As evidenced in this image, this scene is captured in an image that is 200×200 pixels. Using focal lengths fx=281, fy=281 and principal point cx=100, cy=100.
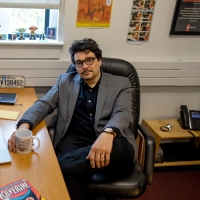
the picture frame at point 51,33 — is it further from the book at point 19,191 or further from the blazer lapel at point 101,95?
the book at point 19,191

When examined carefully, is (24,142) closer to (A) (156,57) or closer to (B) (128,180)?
(B) (128,180)

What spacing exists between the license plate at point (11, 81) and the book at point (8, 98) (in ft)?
0.54

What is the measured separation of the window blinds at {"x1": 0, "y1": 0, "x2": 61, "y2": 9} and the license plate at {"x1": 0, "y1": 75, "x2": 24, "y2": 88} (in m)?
0.49

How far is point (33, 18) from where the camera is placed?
2076 millimetres

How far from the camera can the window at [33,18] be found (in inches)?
76.0

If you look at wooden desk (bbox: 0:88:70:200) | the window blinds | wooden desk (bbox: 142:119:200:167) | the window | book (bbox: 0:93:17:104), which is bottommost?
wooden desk (bbox: 142:119:200:167)

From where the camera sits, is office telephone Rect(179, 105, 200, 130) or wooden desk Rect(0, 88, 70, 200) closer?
wooden desk Rect(0, 88, 70, 200)

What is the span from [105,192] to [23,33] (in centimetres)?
126

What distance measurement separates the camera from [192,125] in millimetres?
2383

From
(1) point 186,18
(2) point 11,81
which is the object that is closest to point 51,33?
(2) point 11,81

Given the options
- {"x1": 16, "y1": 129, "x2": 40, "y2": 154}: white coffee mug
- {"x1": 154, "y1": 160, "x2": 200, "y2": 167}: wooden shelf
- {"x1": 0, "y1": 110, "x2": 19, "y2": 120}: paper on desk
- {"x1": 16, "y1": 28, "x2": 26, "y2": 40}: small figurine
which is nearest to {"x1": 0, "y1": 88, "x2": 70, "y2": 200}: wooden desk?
{"x1": 16, "y1": 129, "x2": 40, "y2": 154}: white coffee mug

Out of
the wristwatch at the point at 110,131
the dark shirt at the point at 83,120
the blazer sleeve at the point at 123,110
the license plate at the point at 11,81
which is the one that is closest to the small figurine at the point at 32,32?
the license plate at the point at 11,81

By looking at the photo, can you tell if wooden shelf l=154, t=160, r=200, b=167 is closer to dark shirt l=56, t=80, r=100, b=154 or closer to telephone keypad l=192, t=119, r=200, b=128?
telephone keypad l=192, t=119, r=200, b=128

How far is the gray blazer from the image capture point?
5.69 feet
